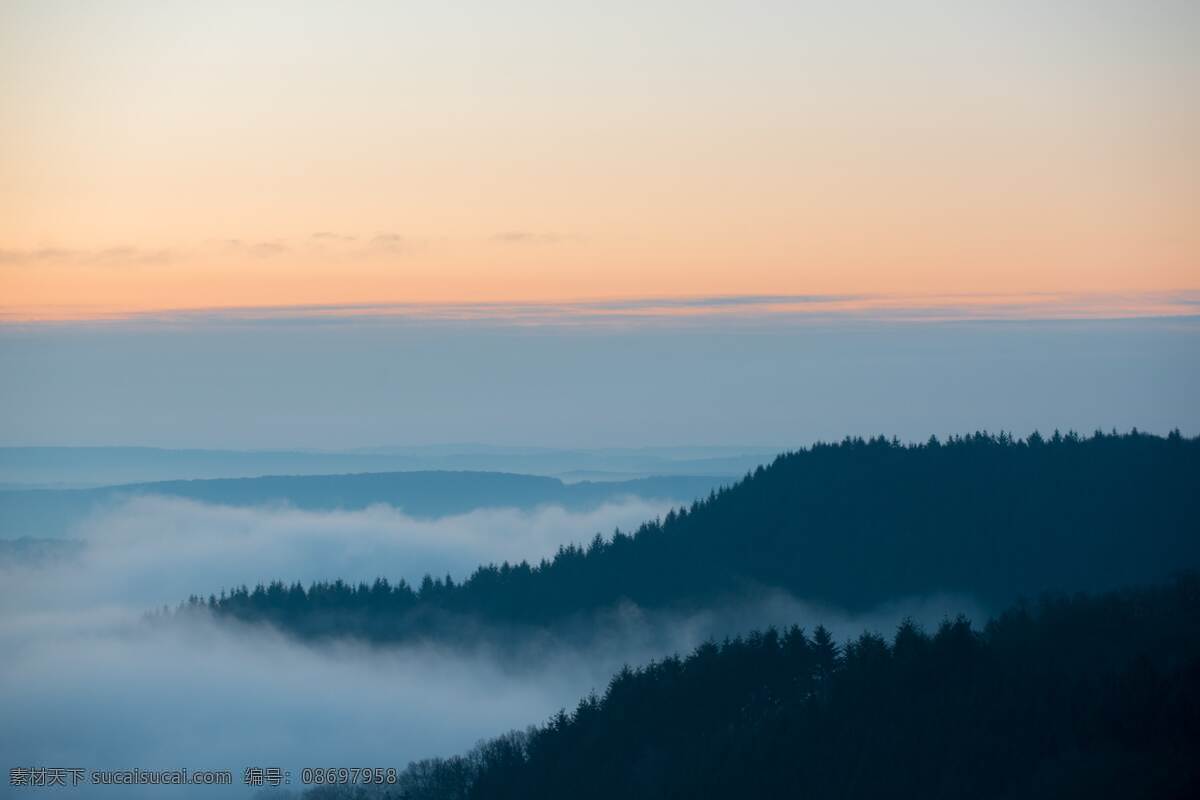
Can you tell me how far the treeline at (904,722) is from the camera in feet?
286

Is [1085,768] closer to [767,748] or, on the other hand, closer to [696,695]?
[767,748]

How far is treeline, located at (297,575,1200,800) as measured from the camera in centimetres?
8712

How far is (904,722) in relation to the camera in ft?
316

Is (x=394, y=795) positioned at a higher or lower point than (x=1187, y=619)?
lower

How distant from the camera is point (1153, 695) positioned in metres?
88.6

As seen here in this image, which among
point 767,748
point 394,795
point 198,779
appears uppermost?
point 767,748

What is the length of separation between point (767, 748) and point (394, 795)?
34524mm

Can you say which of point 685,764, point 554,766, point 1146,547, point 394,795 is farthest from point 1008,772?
point 1146,547

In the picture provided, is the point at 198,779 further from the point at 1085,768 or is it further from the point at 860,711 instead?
the point at 1085,768

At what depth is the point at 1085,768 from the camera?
279ft

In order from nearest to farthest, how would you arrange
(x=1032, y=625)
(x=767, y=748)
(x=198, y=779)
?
(x=767, y=748) < (x=1032, y=625) < (x=198, y=779)

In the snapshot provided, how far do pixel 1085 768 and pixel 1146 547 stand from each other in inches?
4653

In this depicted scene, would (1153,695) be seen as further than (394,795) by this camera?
No

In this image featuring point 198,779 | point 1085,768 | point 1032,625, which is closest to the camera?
point 1085,768
